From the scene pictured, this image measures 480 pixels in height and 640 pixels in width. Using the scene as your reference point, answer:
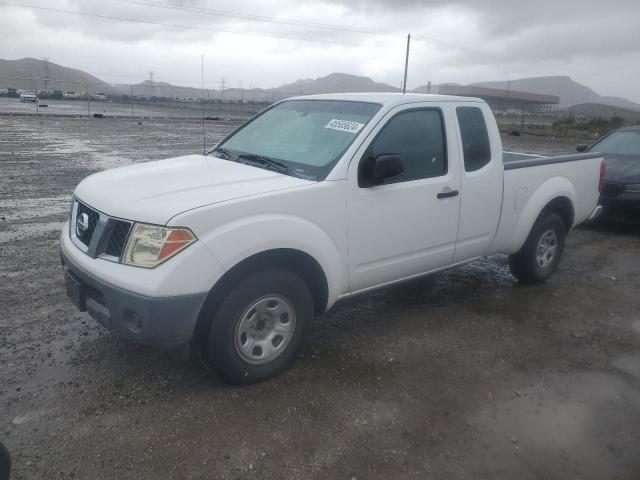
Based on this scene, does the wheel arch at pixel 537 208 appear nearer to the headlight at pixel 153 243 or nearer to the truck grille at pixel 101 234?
the headlight at pixel 153 243

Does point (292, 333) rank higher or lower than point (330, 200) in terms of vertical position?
lower

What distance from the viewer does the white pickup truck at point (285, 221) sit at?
9.96 ft

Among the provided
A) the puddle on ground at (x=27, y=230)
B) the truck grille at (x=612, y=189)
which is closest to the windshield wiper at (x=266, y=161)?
the puddle on ground at (x=27, y=230)

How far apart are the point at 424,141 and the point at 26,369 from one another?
3416mm

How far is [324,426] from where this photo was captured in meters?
3.15

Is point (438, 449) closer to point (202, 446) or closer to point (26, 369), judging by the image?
point (202, 446)

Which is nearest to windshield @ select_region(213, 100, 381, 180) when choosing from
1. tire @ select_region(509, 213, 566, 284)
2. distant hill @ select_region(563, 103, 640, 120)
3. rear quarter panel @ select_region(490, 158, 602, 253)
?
rear quarter panel @ select_region(490, 158, 602, 253)

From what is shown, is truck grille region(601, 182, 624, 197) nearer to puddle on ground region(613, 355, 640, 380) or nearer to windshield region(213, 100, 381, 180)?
puddle on ground region(613, 355, 640, 380)

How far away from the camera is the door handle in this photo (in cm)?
433

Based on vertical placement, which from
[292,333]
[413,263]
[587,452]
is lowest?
[587,452]

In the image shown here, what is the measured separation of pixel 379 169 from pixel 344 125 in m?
0.57

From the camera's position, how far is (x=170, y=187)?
344 cm

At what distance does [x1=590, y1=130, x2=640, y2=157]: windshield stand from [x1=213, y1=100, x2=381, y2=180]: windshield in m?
6.90

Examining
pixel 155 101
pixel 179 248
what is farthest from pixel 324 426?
pixel 155 101
